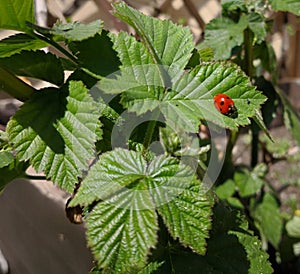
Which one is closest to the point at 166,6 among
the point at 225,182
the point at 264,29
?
the point at 225,182

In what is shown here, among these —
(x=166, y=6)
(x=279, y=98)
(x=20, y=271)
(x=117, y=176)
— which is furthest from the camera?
(x=166, y=6)

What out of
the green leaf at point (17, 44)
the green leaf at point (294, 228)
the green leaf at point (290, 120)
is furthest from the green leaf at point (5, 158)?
the green leaf at point (294, 228)

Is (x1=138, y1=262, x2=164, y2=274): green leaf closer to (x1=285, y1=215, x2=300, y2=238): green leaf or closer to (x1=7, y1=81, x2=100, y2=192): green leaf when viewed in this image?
(x1=7, y1=81, x2=100, y2=192): green leaf

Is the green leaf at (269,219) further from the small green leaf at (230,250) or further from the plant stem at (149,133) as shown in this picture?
the plant stem at (149,133)

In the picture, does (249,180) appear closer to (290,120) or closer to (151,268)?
(290,120)

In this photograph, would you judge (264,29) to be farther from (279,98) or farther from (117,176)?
(117,176)
